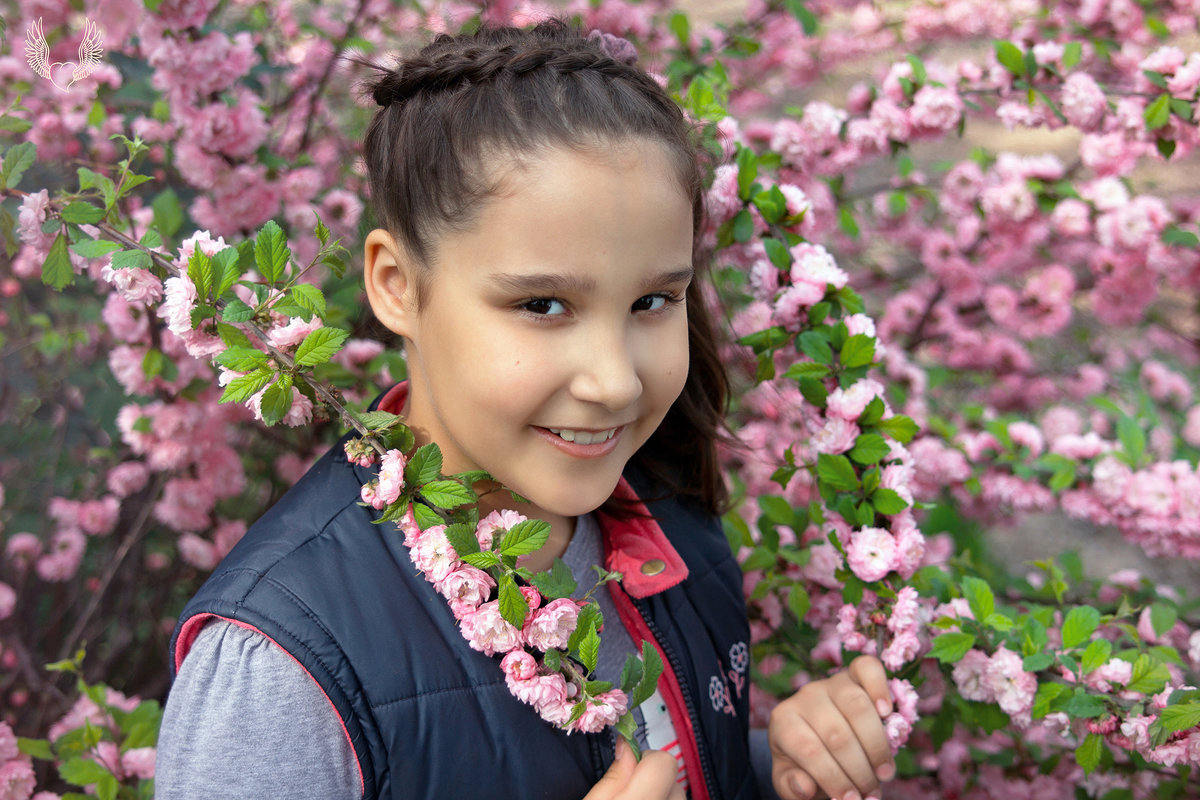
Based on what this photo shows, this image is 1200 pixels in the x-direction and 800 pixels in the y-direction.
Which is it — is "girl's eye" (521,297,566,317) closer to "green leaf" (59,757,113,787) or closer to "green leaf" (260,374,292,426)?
"green leaf" (260,374,292,426)

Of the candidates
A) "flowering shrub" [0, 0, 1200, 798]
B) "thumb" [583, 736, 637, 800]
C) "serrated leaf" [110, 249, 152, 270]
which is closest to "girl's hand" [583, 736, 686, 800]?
"thumb" [583, 736, 637, 800]

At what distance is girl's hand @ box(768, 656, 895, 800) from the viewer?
1155 millimetres

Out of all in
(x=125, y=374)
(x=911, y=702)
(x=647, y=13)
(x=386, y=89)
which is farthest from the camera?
(x=647, y=13)

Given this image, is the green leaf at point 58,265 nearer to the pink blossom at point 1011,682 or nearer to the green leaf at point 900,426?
the green leaf at point 900,426

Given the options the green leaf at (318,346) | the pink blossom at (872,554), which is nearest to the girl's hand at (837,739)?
the pink blossom at (872,554)

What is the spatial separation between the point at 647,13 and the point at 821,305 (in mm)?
1568

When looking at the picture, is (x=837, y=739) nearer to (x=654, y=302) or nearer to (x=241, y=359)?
(x=654, y=302)

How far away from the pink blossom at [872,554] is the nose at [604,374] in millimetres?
530

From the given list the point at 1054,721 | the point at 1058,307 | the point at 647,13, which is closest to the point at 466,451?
the point at 1054,721

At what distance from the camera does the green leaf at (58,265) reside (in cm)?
113

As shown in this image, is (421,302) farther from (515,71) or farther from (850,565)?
(850,565)

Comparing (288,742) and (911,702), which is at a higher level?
(288,742)

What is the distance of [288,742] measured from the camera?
882 mm

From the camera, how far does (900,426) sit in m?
1.28
